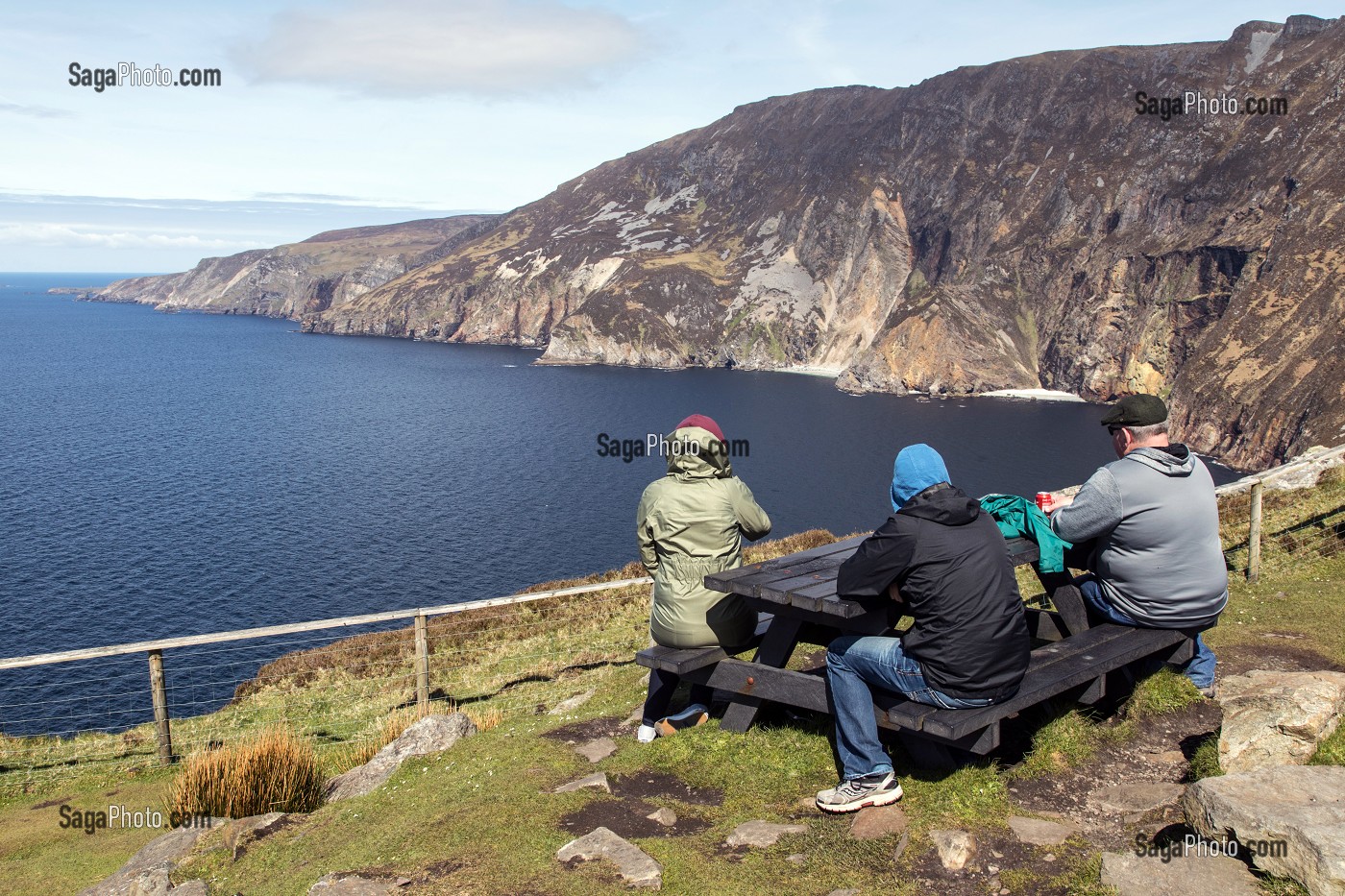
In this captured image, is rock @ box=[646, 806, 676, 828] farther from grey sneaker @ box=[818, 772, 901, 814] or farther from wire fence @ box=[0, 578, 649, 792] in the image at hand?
wire fence @ box=[0, 578, 649, 792]

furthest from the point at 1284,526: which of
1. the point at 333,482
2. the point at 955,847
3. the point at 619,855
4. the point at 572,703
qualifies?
the point at 333,482

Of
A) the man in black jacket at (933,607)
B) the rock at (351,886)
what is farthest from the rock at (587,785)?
the man in black jacket at (933,607)

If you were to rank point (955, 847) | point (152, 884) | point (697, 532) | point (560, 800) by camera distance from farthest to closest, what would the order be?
point (697, 532)
point (560, 800)
point (152, 884)
point (955, 847)

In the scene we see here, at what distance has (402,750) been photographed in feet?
28.1

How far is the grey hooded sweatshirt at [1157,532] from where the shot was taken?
691 centimetres

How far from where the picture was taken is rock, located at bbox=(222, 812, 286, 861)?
6.78 metres

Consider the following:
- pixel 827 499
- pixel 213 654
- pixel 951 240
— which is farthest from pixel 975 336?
pixel 213 654

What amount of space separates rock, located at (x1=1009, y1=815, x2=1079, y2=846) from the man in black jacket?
2.41 feet

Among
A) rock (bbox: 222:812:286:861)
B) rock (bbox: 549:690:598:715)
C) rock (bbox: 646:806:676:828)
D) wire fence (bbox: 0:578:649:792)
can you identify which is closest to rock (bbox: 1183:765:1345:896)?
rock (bbox: 646:806:676:828)

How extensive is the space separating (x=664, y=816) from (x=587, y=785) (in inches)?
32.7

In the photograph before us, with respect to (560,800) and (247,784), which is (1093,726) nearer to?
(560,800)

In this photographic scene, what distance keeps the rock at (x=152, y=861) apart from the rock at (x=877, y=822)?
15.4 ft

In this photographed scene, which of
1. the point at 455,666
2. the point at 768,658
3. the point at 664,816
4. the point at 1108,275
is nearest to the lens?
the point at 664,816

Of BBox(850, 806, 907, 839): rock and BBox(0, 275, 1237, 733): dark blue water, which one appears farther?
BBox(0, 275, 1237, 733): dark blue water
